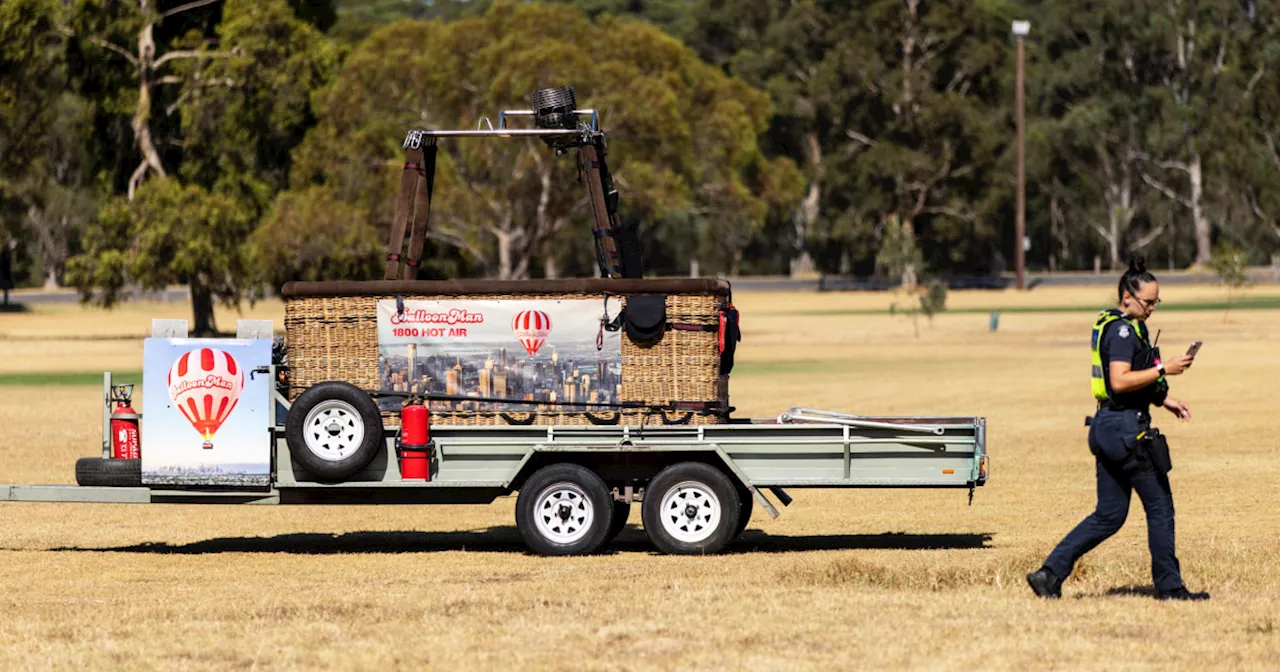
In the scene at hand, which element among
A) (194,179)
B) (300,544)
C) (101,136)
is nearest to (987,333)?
(194,179)

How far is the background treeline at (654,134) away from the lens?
59.8 metres

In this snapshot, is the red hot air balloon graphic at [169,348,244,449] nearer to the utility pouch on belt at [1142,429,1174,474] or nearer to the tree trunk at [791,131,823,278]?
the utility pouch on belt at [1142,429,1174,474]

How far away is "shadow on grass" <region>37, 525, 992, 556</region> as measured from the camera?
14867 millimetres

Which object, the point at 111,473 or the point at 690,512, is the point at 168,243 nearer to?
the point at 111,473

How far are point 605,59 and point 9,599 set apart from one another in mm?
53261

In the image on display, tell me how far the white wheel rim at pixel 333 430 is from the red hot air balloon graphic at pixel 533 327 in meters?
1.33

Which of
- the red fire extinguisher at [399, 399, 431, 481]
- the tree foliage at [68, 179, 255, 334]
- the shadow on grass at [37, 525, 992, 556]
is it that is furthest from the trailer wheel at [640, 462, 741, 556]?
the tree foliage at [68, 179, 255, 334]

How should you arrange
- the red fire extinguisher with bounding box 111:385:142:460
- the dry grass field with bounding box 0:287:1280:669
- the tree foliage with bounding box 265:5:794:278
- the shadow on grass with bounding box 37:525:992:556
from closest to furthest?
the dry grass field with bounding box 0:287:1280:669
the red fire extinguisher with bounding box 111:385:142:460
the shadow on grass with bounding box 37:525:992:556
the tree foliage with bounding box 265:5:794:278

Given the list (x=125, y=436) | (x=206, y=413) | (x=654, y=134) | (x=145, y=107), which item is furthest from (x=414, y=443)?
(x=145, y=107)

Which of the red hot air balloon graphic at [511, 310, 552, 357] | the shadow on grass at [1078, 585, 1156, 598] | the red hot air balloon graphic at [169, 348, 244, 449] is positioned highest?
the red hot air balloon graphic at [511, 310, 552, 357]

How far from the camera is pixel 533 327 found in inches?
558

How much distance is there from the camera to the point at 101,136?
206 feet

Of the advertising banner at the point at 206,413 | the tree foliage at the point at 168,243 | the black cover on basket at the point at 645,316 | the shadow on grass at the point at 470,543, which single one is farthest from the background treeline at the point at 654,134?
the black cover on basket at the point at 645,316

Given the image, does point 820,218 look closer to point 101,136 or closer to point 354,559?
point 101,136
